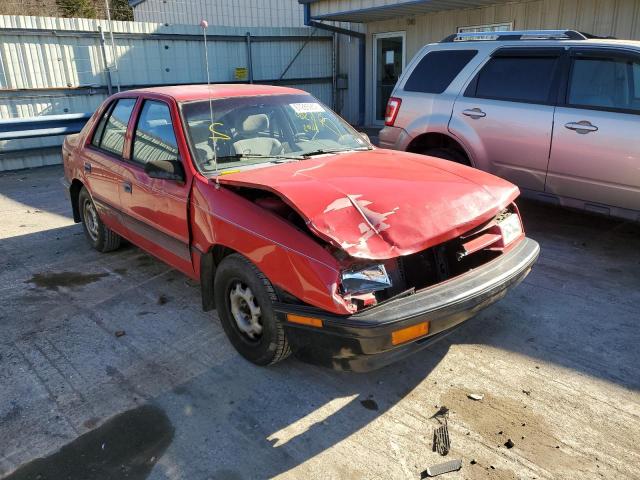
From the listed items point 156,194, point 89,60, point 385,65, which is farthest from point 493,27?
point 156,194

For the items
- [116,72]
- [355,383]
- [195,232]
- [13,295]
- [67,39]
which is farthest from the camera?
[116,72]

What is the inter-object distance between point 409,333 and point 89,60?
10604 millimetres

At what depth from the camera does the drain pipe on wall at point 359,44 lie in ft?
42.0

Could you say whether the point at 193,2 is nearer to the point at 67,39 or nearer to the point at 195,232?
the point at 67,39

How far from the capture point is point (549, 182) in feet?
17.1

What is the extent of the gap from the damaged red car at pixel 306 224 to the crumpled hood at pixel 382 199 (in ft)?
0.03

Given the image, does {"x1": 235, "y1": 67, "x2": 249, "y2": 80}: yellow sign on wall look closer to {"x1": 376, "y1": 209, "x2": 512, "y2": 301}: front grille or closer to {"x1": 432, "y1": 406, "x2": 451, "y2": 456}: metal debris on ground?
{"x1": 376, "y1": 209, "x2": 512, "y2": 301}: front grille

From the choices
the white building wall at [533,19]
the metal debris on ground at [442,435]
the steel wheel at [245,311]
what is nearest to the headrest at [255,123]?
the steel wheel at [245,311]

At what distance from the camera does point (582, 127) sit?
16.1 ft

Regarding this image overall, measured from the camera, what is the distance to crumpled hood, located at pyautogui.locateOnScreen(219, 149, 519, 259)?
270 centimetres

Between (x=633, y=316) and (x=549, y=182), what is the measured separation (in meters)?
1.79

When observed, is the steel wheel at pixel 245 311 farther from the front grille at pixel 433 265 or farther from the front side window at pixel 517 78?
the front side window at pixel 517 78

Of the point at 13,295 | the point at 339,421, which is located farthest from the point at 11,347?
the point at 339,421

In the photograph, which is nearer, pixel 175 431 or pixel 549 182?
pixel 175 431
